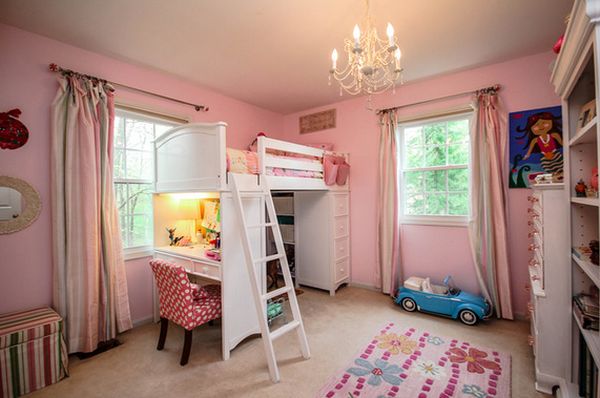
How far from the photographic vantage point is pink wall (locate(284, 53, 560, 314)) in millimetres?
2676

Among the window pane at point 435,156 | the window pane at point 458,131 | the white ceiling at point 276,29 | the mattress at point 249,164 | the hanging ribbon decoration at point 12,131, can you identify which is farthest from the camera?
the window pane at point 435,156

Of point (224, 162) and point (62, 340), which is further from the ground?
point (224, 162)

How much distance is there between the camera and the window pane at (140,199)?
2796mm

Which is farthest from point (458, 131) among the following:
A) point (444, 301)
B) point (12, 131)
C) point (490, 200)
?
point (12, 131)

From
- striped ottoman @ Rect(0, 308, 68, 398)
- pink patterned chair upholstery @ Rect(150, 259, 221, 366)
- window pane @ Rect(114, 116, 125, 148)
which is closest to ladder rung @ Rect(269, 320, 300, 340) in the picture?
pink patterned chair upholstery @ Rect(150, 259, 221, 366)

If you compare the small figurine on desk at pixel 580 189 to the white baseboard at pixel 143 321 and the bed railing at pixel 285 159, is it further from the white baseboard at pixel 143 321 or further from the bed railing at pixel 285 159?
the white baseboard at pixel 143 321

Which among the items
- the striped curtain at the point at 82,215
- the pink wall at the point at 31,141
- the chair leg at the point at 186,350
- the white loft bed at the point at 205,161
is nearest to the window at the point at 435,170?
the white loft bed at the point at 205,161

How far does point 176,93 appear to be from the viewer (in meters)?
3.01

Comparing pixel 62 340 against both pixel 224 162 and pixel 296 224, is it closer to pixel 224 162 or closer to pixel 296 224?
pixel 224 162

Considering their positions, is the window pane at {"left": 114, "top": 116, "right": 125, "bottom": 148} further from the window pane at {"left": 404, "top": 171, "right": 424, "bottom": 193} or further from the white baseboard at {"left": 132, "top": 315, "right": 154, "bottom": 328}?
the window pane at {"left": 404, "top": 171, "right": 424, "bottom": 193}

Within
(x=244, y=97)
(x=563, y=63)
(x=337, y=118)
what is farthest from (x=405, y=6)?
(x=244, y=97)

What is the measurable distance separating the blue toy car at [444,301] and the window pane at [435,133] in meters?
1.60

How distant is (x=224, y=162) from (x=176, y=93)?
1478mm

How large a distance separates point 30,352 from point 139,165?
5.72 feet
